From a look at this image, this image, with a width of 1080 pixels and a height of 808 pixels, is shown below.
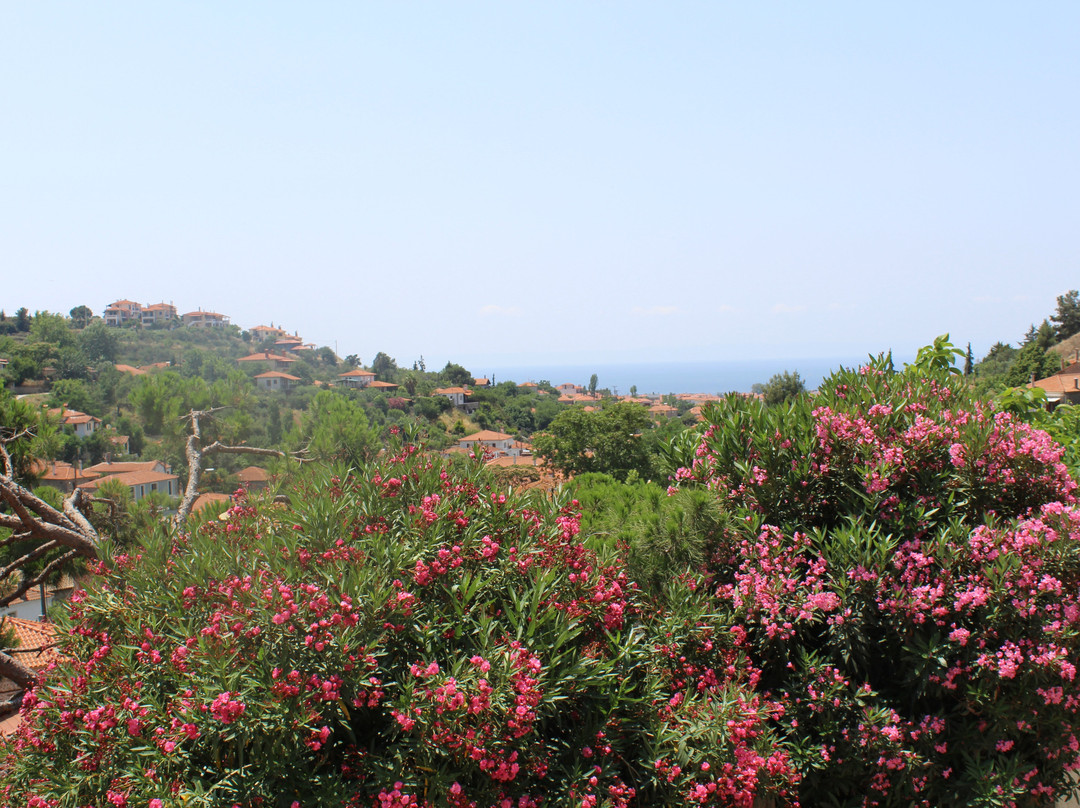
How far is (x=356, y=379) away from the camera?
300 feet

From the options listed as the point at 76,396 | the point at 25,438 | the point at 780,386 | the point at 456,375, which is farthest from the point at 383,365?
the point at 25,438

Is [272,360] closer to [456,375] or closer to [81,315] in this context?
[456,375]

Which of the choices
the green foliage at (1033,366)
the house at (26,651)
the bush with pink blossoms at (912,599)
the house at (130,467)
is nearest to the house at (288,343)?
the house at (130,467)

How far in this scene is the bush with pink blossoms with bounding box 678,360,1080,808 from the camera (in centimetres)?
399

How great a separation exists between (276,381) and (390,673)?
2646 inches

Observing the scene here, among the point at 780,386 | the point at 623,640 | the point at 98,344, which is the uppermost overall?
the point at 98,344

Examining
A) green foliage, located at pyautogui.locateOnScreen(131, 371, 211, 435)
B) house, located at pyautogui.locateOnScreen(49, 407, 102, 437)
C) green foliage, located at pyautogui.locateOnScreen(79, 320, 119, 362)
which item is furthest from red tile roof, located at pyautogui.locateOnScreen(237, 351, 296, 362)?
green foliage, located at pyautogui.locateOnScreen(131, 371, 211, 435)

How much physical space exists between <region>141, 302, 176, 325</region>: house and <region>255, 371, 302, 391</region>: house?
46.9m

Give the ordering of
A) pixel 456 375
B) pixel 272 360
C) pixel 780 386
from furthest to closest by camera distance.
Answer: pixel 456 375 → pixel 272 360 → pixel 780 386

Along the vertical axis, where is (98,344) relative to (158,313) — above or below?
below

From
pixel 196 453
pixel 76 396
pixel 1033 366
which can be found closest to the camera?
pixel 196 453

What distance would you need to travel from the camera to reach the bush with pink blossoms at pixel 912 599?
3.99 metres

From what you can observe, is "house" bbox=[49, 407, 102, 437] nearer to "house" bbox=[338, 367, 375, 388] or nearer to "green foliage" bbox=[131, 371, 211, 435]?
"green foliage" bbox=[131, 371, 211, 435]

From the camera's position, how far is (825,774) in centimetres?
440
